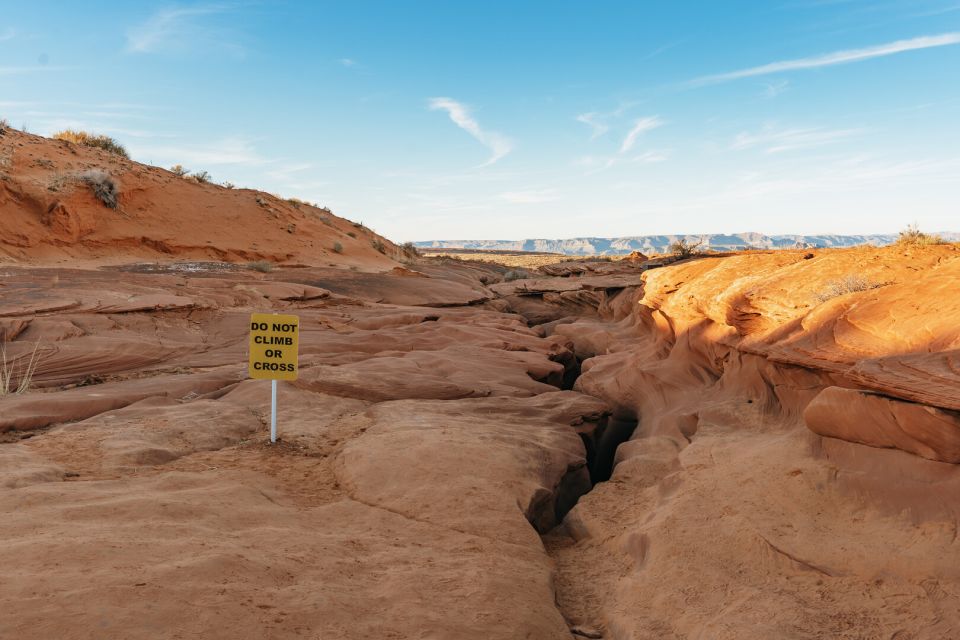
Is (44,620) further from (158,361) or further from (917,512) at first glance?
(158,361)

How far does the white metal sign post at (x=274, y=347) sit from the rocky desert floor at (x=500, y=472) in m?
0.66

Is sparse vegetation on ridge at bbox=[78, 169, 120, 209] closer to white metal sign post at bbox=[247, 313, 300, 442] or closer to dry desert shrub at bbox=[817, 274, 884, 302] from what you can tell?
white metal sign post at bbox=[247, 313, 300, 442]

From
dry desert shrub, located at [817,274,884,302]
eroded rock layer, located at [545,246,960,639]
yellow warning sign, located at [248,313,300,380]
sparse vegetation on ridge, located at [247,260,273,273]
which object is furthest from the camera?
sparse vegetation on ridge, located at [247,260,273,273]

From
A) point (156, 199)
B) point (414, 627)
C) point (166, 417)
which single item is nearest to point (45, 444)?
point (166, 417)

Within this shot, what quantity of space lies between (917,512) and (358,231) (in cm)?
2883

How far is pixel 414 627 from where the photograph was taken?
2973mm

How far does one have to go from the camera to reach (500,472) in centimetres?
519

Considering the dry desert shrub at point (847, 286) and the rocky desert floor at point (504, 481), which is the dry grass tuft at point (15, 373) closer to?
the rocky desert floor at point (504, 481)

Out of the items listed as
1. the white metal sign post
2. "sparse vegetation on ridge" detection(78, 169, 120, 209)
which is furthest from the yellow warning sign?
"sparse vegetation on ridge" detection(78, 169, 120, 209)

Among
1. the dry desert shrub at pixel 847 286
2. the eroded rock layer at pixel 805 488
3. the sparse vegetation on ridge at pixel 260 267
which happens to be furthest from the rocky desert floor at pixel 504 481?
the sparse vegetation on ridge at pixel 260 267

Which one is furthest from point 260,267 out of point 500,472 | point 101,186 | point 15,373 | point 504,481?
point 504,481

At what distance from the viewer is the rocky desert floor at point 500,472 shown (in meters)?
3.10

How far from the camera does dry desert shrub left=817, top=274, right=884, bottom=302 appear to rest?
5996mm

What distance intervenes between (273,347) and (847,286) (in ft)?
18.4
